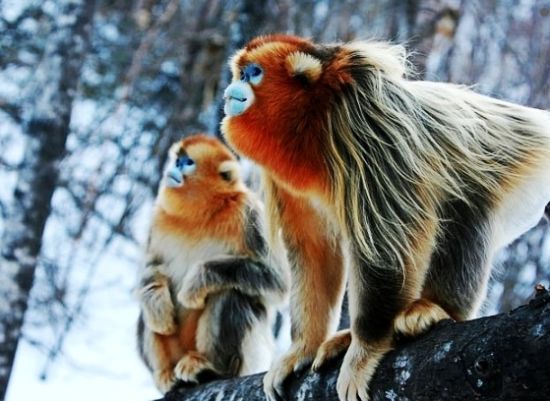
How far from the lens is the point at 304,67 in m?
3.36

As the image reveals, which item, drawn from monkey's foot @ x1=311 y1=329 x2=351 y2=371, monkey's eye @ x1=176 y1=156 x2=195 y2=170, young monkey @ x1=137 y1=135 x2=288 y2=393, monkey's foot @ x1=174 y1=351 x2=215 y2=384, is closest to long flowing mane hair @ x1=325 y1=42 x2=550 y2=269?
monkey's foot @ x1=311 y1=329 x2=351 y2=371

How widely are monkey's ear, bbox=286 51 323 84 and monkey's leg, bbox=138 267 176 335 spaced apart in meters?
1.79

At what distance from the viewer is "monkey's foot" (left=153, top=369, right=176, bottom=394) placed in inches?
183

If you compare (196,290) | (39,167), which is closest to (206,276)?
(196,290)

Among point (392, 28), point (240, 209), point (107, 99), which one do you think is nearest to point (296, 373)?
point (240, 209)

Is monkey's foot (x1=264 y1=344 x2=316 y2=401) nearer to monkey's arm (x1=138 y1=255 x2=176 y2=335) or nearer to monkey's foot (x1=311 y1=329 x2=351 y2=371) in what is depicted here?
monkey's foot (x1=311 y1=329 x2=351 y2=371)

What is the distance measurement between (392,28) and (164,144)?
282 centimetres

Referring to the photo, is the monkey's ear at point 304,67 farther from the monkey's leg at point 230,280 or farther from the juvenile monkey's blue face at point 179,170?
the juvenile monkey's blue face at point 179,170

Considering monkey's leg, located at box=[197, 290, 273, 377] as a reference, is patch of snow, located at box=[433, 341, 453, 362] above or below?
above

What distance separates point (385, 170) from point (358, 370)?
25.2 inches

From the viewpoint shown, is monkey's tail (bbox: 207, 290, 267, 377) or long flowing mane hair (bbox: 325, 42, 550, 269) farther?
monkey's tail (bbox: 207, 290, 267, 377)

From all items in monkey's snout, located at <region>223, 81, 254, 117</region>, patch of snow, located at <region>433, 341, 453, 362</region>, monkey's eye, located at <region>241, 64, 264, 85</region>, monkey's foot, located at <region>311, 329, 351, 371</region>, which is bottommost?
monkey's foot, located at <region>311, 329, 351, 371</region>

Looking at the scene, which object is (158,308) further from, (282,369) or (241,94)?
(241,94)

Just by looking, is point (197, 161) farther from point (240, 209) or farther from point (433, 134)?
point (433, 134)
